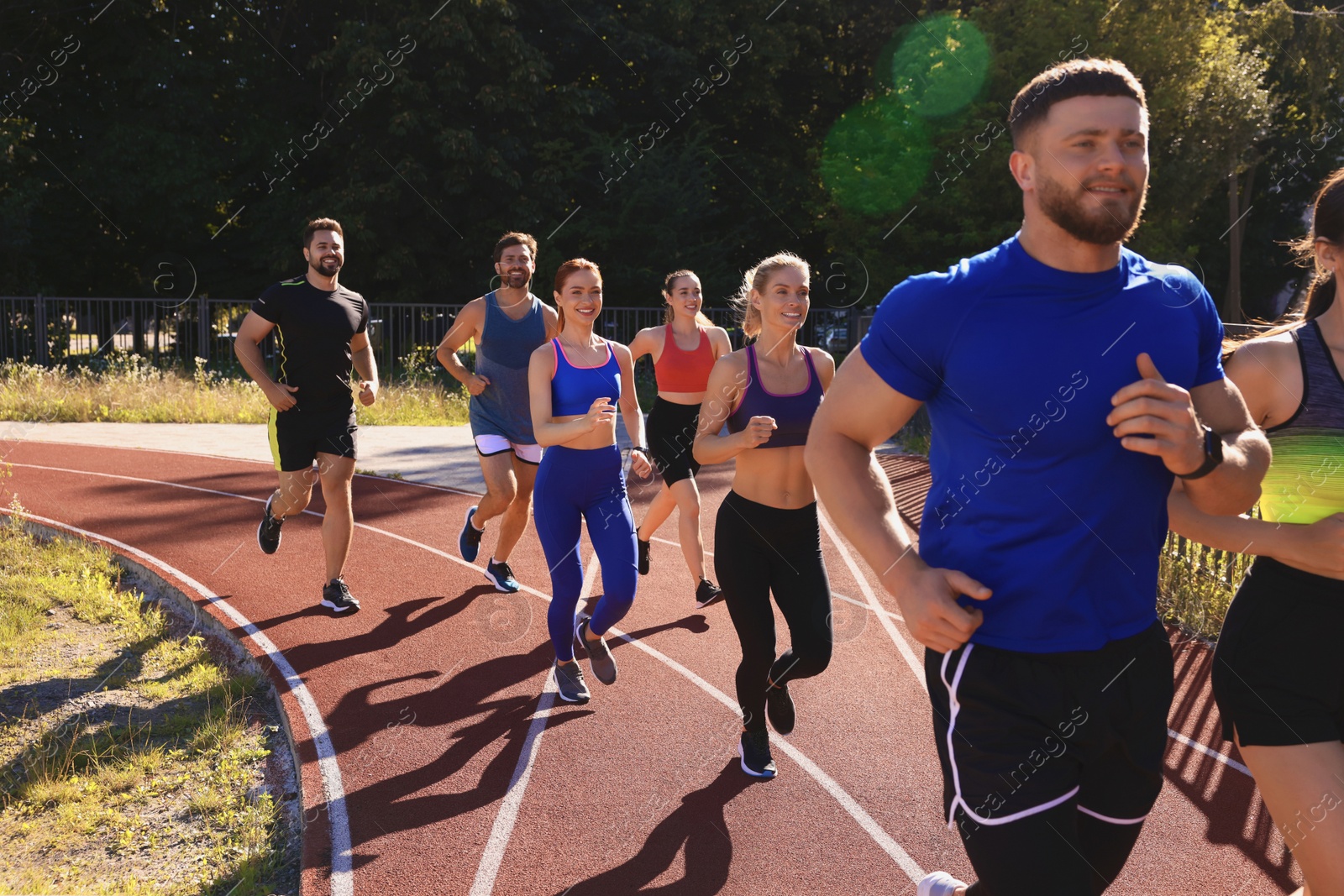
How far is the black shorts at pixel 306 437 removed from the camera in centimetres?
697

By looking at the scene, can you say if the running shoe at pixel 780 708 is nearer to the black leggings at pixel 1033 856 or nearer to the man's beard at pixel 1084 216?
the black leggings at pixel 1033 856

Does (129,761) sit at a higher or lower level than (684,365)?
lower

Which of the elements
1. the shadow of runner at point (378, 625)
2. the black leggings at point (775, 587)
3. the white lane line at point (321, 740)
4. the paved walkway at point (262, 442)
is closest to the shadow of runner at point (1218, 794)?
the black leggings at point (775, 587)

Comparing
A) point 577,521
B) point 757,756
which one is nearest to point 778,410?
point 577,521

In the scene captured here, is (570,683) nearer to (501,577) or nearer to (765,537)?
(765,537)

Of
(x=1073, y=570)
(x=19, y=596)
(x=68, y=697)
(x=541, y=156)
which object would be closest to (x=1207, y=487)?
(x=1073, y=570)

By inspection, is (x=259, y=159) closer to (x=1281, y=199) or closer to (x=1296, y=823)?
(x=1296, y=823)

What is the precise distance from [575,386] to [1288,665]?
3667 mm

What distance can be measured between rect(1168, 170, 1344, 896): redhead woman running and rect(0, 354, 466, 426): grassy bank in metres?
16.5

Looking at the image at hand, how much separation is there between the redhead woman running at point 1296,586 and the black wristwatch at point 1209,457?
51 centimetres

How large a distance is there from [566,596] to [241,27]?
28.9m

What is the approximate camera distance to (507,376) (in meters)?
7.56

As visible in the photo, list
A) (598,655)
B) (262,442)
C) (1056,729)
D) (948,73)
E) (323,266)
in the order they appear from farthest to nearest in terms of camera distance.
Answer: (948,73) < (262,442) < (323,266) < (598,655) < (1056,729)

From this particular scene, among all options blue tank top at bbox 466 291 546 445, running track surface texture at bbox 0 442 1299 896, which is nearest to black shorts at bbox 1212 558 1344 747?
running track surface texture at bbox 0 442 1299 896
